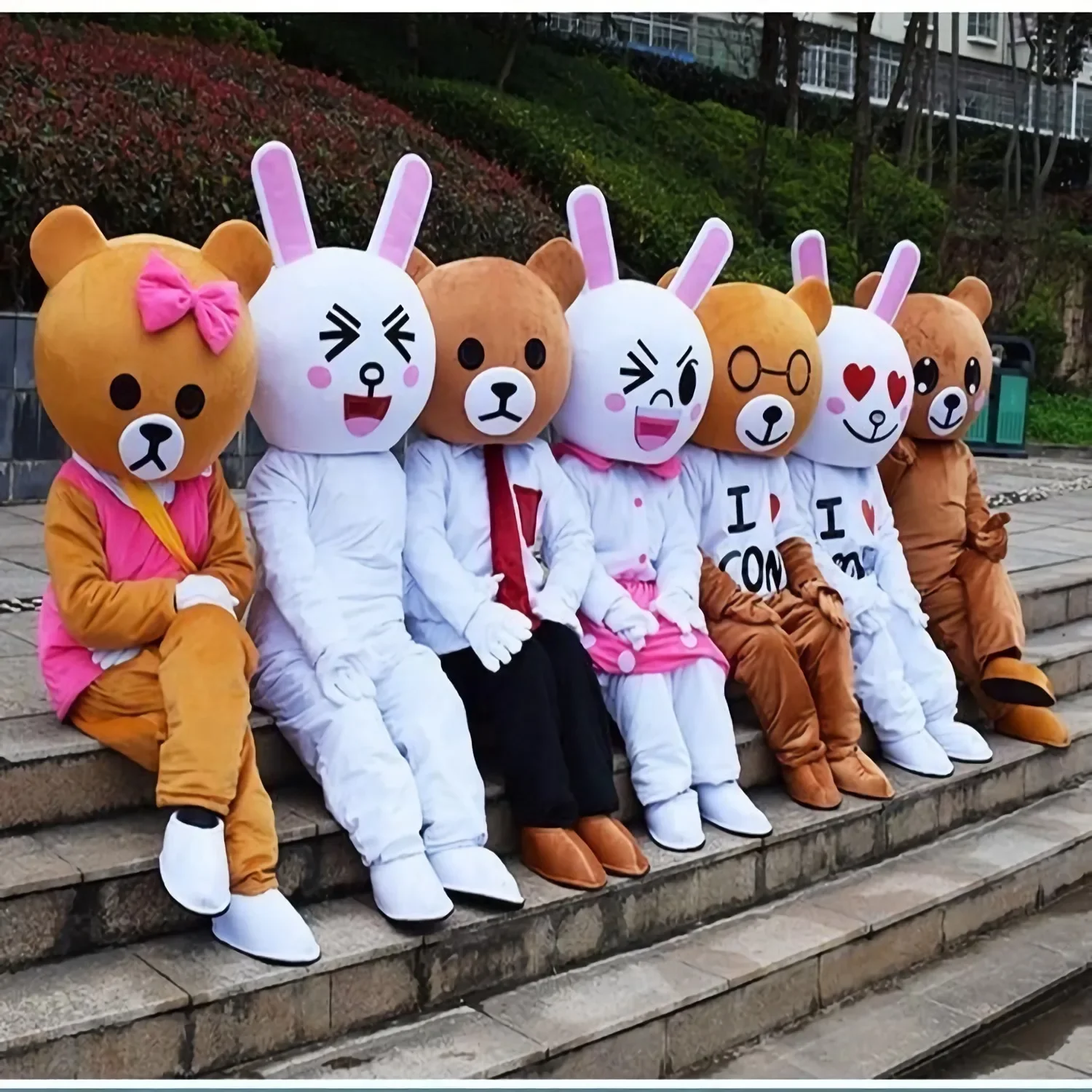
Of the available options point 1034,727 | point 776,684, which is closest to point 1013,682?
point 1034,727

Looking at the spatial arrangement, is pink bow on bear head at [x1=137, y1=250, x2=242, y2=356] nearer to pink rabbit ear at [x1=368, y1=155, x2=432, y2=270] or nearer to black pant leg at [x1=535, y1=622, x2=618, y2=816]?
pink rabbit ear at [x1=368, y1=155, x2=432, y2=270]

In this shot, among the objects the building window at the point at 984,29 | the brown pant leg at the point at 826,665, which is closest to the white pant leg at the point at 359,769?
the brown pant leg at the point at 826,665

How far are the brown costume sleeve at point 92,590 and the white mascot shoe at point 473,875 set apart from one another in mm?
908

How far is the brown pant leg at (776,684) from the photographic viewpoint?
4.38 meters

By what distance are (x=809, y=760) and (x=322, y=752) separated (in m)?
Result: 1.72

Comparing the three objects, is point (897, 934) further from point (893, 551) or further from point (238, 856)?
point (238, 856)

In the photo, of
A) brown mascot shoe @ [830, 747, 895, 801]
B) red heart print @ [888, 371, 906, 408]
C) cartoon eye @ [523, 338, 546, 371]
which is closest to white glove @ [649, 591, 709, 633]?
brown mascot shoe @ [830, 747, 895, 801]

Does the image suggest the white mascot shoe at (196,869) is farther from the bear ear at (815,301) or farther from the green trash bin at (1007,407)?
the green trash bin at (1007,407)

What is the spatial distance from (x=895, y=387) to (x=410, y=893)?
101 inches

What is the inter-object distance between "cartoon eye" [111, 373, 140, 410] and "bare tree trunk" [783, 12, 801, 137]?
52.6 feet

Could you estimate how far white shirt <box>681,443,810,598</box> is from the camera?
456 cm

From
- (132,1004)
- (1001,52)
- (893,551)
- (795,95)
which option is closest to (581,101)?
(795,95)

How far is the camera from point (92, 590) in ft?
10.9

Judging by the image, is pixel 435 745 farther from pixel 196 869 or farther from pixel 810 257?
pixel 810 257
